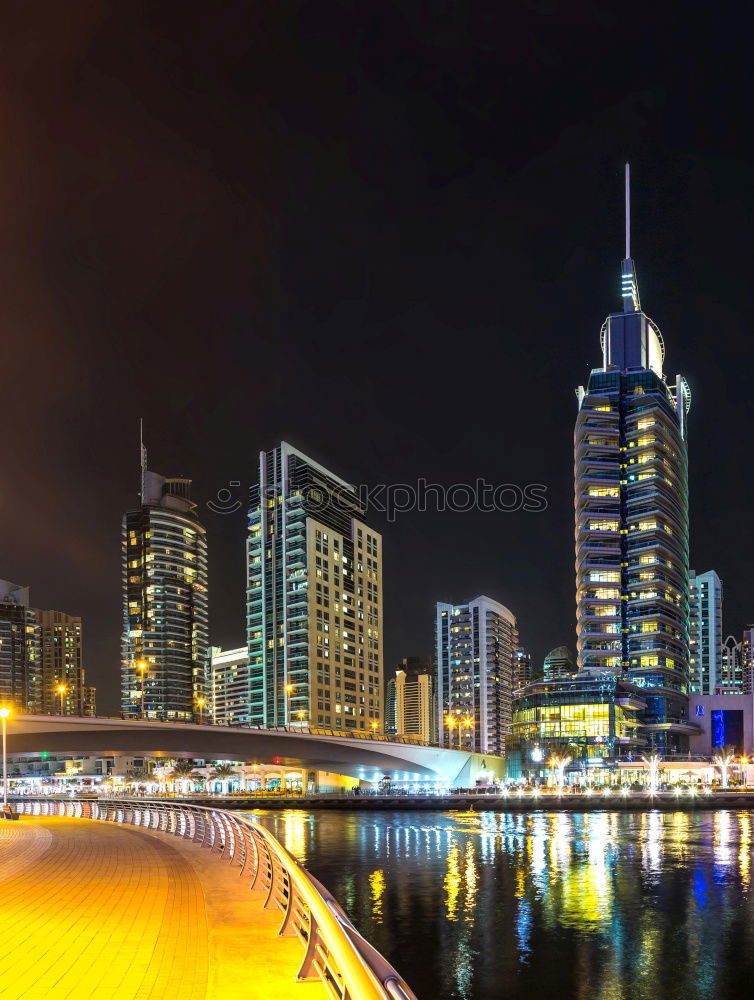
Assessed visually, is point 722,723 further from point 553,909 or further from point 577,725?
point 553,909

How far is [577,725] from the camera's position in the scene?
6481 inches

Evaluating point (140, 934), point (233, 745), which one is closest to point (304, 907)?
point (140, 934)

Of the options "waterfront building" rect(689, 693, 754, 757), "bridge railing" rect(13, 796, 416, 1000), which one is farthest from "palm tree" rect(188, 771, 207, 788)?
"bridge railing" rect(13, 796, 416, 1000)

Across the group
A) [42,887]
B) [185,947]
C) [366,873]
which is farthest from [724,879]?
[185,947]

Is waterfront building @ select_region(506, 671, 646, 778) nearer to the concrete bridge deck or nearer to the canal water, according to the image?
the canal water

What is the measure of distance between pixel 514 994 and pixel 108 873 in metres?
11.4

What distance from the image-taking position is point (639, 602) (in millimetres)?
192875

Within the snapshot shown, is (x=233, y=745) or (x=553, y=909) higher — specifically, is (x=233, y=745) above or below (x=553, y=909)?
below

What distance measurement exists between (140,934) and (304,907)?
13.1 feet

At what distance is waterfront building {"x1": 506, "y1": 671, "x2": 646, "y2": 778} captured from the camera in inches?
6393

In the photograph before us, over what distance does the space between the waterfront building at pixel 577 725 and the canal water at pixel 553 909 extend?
93.9m

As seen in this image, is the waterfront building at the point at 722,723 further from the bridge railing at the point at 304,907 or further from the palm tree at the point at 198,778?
the bridge railing at the point at 304,907

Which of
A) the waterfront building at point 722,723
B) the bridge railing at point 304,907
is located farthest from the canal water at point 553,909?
the waterfront building at point 722,723

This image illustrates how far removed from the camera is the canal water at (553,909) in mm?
Result: 24766
